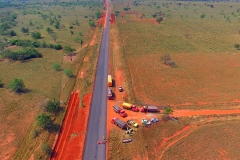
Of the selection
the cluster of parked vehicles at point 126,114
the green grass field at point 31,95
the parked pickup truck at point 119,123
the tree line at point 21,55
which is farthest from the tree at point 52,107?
the tree line at point 21,55

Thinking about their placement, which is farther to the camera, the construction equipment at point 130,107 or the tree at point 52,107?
the construction equipment at point 130,107

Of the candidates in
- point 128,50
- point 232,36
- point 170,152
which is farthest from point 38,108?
point 232,36

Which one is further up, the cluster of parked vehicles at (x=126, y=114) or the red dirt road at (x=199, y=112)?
the cluster of parked vehicles at (x=126, y=114)

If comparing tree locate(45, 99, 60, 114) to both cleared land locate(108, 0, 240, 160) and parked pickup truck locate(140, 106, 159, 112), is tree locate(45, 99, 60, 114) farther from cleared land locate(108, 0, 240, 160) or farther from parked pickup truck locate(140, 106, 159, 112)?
parked pickup truck locate(140, 106, 159, 112)

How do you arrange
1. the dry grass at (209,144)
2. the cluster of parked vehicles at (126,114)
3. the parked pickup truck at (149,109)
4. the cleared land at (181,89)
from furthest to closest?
the parked pickup truck at (149,109), the cluster of parked vehicles at (126,114), the cleared land at (181,89), the dry grass at (209,144)

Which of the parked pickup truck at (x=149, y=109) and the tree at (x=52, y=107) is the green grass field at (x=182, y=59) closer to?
the parked pickup truck at (x=149, y=109)

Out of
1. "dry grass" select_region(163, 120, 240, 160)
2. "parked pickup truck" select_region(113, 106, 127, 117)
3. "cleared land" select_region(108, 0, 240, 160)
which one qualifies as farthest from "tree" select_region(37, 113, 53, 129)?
"dry grass" select_region(163, 120, 240, 160)
